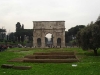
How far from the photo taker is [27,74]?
9.38m

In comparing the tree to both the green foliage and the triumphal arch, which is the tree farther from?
the green foliage

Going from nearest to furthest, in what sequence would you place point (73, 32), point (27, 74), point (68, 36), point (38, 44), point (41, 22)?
point (27, 74)
point (41, 22)
point (38, 44)
point (73, 32)
point (68, 36)

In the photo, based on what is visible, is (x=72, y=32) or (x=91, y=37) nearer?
(x=91, y=37)

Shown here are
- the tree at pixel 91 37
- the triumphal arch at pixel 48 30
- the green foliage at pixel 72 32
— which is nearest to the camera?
the tree at pixel 91 37

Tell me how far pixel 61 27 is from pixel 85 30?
104 feet

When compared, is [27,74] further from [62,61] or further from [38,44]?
[38,44]

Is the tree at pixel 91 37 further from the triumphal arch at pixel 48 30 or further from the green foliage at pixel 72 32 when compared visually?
the green foliage at pixel 72 32

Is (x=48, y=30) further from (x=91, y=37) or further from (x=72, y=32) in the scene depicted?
(x=91, y=37)

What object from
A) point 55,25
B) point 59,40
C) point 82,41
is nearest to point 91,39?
point 82,41

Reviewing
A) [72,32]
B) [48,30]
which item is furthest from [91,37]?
[72,32]

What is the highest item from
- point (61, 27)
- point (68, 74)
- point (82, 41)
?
point (61, 27)

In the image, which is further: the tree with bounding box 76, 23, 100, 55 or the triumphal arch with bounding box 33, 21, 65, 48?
the triumphal arch with bounding box 33, 21, 65, 48

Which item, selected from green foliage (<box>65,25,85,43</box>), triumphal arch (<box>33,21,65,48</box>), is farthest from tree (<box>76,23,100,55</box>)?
green foliage (<box>65,25,85,43</box>)

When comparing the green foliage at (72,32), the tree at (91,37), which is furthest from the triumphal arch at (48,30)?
the tree at (91,37)
